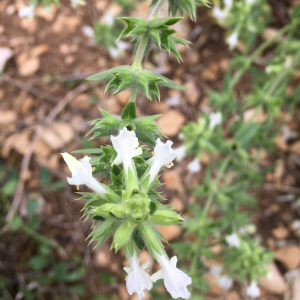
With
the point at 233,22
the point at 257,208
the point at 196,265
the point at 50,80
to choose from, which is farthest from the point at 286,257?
the point at 50,80

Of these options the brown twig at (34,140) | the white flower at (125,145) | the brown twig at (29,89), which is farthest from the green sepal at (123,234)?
the brown twig at (29,89)

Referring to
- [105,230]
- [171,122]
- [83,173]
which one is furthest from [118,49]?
[105,230]

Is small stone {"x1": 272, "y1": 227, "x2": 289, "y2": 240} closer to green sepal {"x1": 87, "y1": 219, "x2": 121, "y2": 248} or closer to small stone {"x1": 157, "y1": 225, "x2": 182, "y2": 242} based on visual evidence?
small stone {"x1": 157, "y1": 225, "x2": 182, "y2": 242}

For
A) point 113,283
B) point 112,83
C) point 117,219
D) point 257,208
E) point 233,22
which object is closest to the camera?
point 117,219

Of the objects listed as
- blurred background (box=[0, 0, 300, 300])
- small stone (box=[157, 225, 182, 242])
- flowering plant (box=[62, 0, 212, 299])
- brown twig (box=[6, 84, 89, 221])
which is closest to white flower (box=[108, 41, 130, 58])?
blurred background (box=[0, 0, 300, 300])

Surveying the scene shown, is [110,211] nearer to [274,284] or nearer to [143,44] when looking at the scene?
[143,44]

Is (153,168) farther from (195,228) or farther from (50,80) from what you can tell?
(50,80)

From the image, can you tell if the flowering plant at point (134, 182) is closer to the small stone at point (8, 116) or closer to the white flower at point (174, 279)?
the white flower at point (174, 279)
